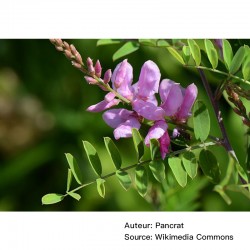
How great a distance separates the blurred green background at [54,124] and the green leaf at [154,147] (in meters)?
1.06

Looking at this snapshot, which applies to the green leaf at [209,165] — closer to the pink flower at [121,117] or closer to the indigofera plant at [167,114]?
the indigofera plant at [167,114]

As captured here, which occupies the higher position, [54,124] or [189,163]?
[54,124]

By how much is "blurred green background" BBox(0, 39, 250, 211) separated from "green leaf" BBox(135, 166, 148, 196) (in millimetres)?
1030

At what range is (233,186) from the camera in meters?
0.84

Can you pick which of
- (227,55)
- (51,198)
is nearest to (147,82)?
(227,55)

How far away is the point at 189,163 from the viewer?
3.13ft

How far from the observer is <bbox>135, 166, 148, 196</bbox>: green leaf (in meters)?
0.97

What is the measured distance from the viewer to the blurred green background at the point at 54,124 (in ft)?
6.97

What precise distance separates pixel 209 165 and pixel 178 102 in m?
0.12

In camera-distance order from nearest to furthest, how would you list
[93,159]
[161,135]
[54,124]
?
1. [161,135]
2. [93,159]
3. [54,124]

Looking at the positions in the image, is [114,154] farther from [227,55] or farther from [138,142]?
[227,55]
